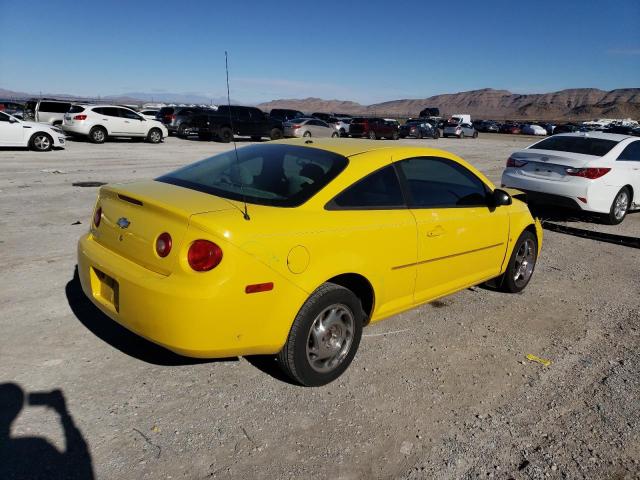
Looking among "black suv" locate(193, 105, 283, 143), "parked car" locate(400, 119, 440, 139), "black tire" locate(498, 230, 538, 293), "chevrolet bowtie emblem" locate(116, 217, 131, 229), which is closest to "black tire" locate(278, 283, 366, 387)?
"chevrolet bowtie emblem" locate(116, 217, 131, 229)

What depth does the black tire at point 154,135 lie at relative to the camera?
857 inches

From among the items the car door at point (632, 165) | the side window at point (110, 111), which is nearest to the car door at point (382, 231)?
the car door at point (632, 165)

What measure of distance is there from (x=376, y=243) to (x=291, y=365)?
98 centimetres

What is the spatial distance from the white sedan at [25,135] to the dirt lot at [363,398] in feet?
41.9

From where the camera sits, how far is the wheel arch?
3.34 meters

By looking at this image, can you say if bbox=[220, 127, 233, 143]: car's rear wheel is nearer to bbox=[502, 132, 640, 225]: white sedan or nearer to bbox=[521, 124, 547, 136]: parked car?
bbox=[502, 132, 640, 225]: white sedan

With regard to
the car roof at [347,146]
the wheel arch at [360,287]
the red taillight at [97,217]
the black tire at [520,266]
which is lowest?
the black tire at [520,266]

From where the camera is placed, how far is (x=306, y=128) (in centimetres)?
2808

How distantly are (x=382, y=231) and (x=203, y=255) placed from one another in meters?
1.27

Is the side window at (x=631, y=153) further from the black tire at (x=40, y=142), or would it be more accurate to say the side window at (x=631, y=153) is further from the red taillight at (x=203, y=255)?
the black tire at (x=40, y=142)

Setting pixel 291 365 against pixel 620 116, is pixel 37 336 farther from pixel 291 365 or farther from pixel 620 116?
pixel 620 116

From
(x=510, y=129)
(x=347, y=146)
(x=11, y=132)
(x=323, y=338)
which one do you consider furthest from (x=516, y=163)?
(x=510, y=129)

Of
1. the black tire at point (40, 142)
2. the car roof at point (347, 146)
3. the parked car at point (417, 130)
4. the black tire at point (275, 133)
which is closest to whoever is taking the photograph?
the car roof at point (347, 146)

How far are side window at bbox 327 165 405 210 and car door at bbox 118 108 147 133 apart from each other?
19717 millimetres
